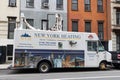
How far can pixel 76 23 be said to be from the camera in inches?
1288

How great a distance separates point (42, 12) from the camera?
3148 centimetres

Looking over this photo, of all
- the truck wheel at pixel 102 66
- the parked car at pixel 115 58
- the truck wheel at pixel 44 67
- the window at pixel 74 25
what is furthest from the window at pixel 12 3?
the truck wheel at pixel 102 66

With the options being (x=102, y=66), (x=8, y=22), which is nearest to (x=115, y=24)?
(x=102, y=66)

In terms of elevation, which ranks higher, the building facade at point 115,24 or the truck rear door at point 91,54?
the building facade at point 115,24

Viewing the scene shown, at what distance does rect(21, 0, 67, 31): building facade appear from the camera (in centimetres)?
3102

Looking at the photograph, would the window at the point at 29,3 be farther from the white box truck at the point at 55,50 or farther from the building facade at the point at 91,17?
the white box truck at the point at 55,50

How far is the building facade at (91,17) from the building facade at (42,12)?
1.13 m

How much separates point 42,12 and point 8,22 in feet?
13.4

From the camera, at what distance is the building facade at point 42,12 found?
31016 millimetres

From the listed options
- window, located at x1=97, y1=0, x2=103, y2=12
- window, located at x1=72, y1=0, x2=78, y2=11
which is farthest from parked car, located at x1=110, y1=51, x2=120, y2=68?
window, located at x1=97, y1=0, x2=103, y2=12

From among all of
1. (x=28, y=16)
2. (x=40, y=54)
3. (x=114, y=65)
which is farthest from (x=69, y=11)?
(x=40, y=54)

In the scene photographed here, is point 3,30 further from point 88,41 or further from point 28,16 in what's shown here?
point 88,41

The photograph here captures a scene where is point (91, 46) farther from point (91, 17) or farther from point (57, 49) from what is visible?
point (91, 17)

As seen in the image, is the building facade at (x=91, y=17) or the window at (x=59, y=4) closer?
the window at (x=59, y=4)
